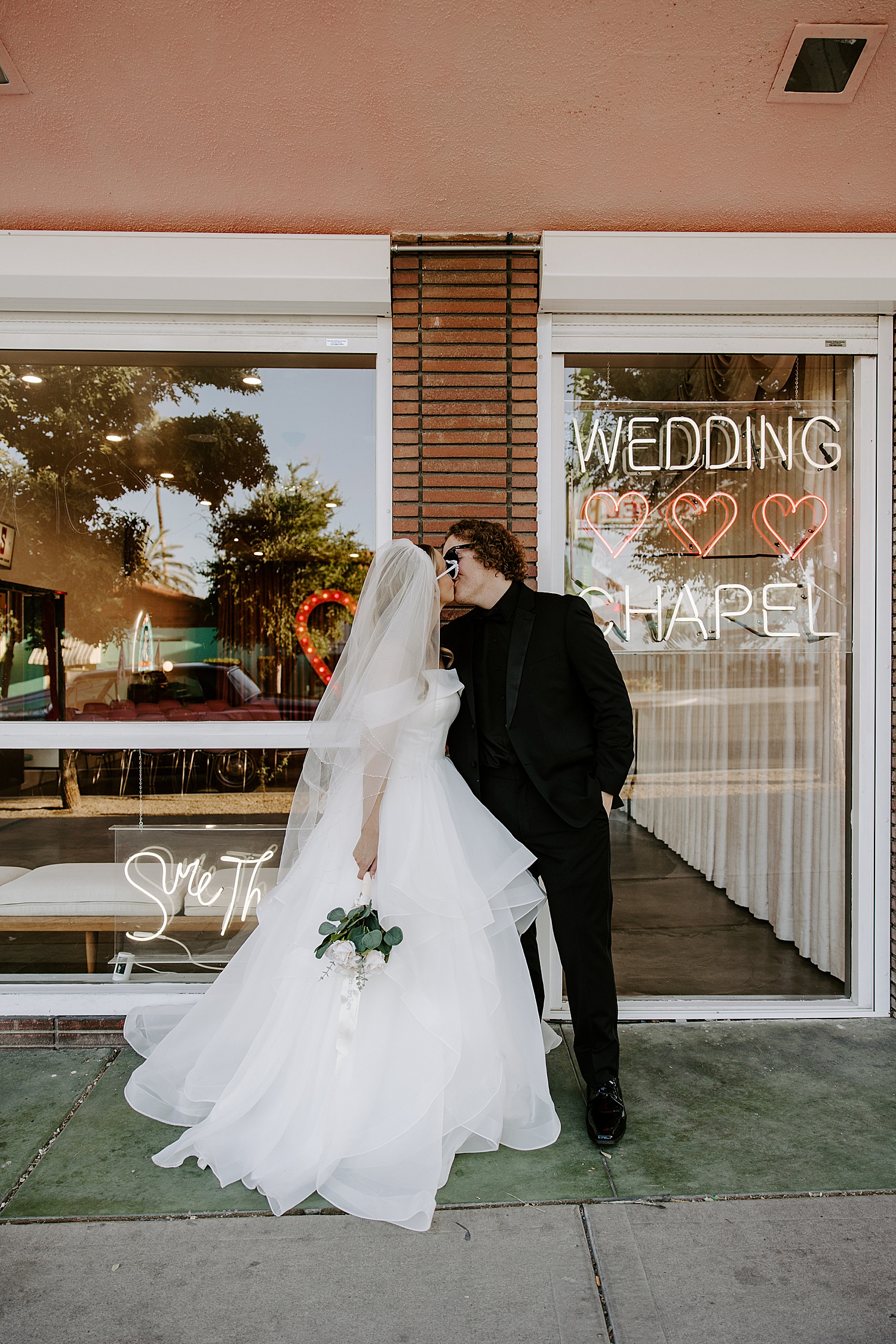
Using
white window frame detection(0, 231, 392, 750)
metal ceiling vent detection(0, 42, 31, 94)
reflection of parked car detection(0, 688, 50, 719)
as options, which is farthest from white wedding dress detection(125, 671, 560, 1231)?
reflection of parked car detection(0, 688, 50, 719)

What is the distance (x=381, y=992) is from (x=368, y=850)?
0.48 meters

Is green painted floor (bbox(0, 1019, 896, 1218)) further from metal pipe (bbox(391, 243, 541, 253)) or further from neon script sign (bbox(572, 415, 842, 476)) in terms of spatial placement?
metal pipe (bbox(391, 243, 541, 253))

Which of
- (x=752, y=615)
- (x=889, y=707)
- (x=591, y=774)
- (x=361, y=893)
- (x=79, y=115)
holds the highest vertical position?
(x=79, y=115)

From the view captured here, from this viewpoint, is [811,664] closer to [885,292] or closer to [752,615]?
[752,615]

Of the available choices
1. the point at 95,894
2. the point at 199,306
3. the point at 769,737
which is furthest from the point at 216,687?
the point at 769,737

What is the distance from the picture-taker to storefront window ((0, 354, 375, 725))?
16.0ft

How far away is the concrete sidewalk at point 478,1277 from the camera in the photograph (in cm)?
209

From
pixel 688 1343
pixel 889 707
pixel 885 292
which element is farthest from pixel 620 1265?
pixel 885 292

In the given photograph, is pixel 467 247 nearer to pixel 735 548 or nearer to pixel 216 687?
pixel 735 548

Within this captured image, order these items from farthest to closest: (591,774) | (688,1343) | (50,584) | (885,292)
A: 1. (50,584)
2. (885,292)
3. (591,774)
4. (688,1343)

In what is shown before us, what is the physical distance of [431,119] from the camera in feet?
10.4

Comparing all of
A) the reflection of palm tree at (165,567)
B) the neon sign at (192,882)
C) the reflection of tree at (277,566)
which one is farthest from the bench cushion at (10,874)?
the reflection of palm tree at (165,567)

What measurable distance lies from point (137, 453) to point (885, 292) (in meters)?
7.23

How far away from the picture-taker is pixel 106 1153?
287cm
